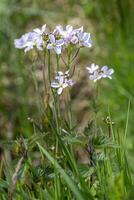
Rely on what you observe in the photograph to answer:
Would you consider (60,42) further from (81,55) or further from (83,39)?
(81,55)

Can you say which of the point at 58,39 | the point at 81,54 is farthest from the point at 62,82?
the point at 81,54

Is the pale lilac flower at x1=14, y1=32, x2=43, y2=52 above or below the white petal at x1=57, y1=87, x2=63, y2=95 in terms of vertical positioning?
above

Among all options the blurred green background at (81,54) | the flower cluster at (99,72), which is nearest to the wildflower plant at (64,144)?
the flower cluster at (99,72)

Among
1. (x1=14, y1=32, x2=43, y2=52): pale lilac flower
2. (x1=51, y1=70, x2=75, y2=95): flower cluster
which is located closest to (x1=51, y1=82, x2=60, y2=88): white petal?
(x1=51, y1=70, x2=75, y2=95): flower cluster

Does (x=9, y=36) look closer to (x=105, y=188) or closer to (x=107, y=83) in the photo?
(x=107, y=83)

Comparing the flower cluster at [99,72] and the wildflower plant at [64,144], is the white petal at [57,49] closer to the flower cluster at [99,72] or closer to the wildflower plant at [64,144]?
the wildflower plant at [64,144]

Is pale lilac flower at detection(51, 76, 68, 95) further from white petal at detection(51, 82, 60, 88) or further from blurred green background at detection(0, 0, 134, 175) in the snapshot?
blurred green background at detection(0, 0, 134, 175)
